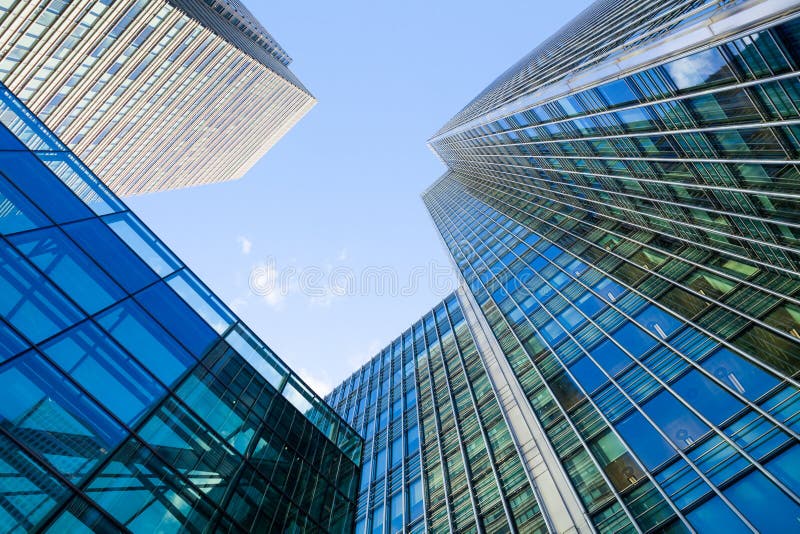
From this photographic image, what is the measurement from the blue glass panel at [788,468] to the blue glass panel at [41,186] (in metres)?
23.0

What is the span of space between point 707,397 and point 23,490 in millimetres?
21065

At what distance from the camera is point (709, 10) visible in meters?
16.7

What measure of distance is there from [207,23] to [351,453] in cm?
6804

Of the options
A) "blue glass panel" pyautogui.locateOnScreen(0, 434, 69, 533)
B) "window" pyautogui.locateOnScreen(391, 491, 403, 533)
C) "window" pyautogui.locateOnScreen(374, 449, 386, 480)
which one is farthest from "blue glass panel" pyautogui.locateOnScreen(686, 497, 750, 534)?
"window" pyautogui.locateOnScreen(374, 449, 386, 480)

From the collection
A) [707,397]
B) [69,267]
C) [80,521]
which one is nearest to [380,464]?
[707,397]

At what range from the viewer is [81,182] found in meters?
15.2

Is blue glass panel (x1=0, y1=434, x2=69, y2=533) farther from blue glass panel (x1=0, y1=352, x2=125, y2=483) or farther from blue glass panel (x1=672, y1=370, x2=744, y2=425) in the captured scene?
blue glass panel (x1=672, y1=370, x2=744, y2=425)

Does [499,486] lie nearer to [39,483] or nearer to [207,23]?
[39,483]

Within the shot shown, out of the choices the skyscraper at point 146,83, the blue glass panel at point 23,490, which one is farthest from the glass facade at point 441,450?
the skyscraper at point 146,83

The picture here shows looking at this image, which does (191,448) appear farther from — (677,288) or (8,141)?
(677,288)

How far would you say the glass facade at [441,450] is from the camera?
22.8 m

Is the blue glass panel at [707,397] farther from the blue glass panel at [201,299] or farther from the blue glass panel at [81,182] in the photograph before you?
the blue glass panel at [81,182]

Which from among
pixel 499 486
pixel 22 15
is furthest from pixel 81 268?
pixel 22 15

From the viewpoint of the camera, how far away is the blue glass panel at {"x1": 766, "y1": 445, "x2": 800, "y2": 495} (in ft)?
43.4
